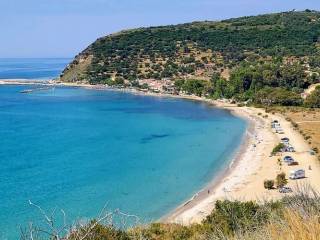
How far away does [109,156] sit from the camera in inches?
1941

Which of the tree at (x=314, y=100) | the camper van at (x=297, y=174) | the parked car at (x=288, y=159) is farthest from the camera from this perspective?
the tree at (x=314, y=100)

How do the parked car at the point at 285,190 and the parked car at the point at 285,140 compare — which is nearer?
the parked car at the point at 285,190

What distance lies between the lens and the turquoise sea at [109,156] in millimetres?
32438

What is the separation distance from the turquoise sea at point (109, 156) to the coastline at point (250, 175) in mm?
1068

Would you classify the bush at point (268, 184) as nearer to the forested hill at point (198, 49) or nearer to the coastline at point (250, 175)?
the coastline at point (250, 175)

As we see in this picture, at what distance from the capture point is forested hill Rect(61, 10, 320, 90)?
112438 millimetres

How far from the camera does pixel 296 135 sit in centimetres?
5241

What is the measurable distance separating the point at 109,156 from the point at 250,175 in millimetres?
17162

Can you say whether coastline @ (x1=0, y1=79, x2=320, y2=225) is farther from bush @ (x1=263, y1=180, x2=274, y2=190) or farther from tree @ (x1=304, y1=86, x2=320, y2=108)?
tree @ (x1=304, y1=86, x2=320, y2=108)

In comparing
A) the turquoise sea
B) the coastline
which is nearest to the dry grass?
the coastline

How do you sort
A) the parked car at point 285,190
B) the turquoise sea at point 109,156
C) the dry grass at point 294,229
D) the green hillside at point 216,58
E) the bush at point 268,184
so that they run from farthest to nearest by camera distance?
the green hillside at point 216,58 → the turquoise sea at point 109,156 → the bush at point 268,184 → the parked car at point 285,190 → the dry grass at point 294,229

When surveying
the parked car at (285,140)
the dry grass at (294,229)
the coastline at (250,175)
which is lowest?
the coastline at (250,175)

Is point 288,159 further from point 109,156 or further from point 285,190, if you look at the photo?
point 109,156

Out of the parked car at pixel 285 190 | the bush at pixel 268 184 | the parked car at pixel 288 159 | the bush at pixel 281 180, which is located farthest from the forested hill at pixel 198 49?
the parked car at pixel 285 190
